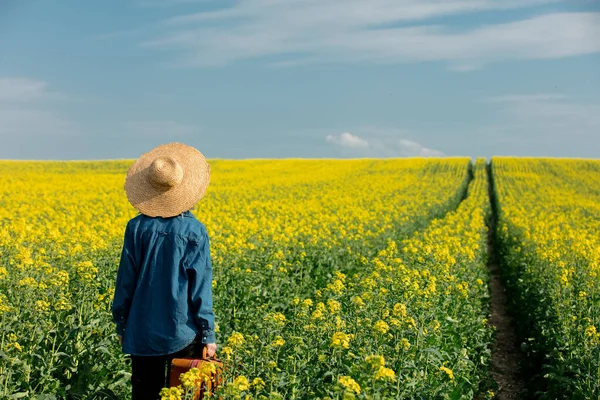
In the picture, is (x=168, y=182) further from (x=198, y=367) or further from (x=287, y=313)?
(x=287, y=313)

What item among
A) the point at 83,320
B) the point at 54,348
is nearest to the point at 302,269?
the point at 83,320

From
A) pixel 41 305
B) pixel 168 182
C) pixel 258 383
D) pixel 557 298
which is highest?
pixel 168 182

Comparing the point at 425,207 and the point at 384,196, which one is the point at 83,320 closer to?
the point at 425,207

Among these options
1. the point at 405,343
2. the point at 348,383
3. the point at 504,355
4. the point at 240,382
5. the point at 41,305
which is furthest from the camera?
the point at 504,355

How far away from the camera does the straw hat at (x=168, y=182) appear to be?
5367mm

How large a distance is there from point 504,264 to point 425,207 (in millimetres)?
10473

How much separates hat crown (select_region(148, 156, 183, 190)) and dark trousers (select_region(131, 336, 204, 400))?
4.16 feet

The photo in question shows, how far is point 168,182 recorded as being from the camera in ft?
17.5

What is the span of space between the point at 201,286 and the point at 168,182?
879 mm

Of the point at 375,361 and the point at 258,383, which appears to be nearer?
the point at 375,361

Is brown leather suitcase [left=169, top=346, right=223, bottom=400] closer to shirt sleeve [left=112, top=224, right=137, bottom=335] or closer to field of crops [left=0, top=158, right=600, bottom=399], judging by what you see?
field of crops [left=0, top=158, right=600, bottom=399]

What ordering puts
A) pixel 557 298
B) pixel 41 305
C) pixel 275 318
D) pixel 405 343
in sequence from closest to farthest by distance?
pixel 405 343
pixel 275 318
pixel 41 305
pixel 557 298

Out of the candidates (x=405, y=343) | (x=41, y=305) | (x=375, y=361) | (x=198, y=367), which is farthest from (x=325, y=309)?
(x=41, y=305)

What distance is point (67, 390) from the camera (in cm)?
613
